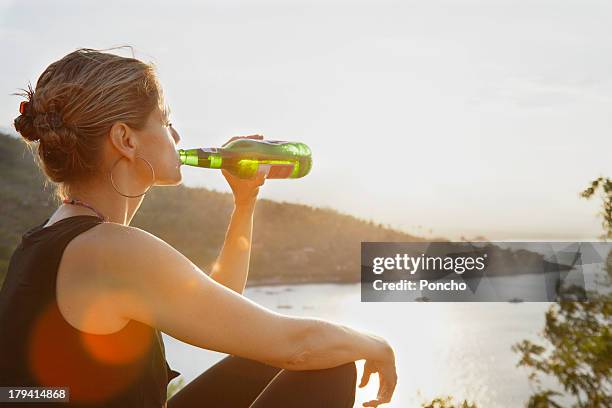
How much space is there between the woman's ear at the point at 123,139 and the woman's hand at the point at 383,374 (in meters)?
0.59

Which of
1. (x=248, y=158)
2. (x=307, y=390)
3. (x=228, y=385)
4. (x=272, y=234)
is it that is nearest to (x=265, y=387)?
(x=228, y=385)

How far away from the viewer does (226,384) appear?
1.57 m

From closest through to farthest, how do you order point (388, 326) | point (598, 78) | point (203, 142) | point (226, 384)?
1. point (226, 384)
2. point (203, 142)
3. point (598, 78)
4. point (388, 326)

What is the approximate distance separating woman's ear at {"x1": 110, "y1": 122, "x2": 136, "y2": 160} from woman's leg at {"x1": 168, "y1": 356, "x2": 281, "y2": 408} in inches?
22.0

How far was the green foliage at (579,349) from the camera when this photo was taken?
279cm

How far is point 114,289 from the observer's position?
1088 mm

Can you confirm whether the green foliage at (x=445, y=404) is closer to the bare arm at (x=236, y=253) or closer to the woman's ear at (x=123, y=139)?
the bare arm at (x=236, y=253)

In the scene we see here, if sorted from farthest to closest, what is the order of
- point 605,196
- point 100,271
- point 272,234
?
point 272,234 < point 605,196 < point 100,271

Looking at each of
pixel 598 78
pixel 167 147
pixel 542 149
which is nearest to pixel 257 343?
pixel 167 147

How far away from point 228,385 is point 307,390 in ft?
1.01

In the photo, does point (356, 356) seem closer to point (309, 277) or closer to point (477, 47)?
point (477, 47)

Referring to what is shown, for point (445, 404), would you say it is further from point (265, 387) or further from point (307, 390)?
point (307, 390)

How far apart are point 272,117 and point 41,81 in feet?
6.68

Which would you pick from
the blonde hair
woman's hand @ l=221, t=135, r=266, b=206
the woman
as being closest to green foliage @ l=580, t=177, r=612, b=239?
woman's hand @ l=221, t=135, r=266, b=206
